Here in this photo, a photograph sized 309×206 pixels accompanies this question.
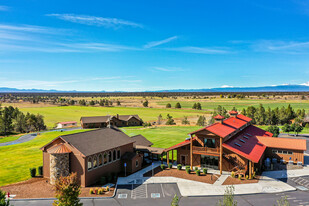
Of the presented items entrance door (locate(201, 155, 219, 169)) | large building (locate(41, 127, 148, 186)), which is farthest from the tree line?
entrance door (locate(201, 155, 219, 169))

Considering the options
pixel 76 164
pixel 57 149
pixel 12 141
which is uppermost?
pixel 57 149

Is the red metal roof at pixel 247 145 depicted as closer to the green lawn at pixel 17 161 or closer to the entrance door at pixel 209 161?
the entrance door at pixel 209 161

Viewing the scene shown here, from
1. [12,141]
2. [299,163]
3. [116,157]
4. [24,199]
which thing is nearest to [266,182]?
[299,163]

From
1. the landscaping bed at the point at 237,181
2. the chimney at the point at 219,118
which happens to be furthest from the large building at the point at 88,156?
the chimney at the point at 219,118

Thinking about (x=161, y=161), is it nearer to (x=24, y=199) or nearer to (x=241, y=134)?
(x=241, y=134)

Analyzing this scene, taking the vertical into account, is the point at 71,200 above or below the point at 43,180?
above

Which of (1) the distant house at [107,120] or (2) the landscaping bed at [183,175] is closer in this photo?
(2) the landscaping bed at [183,175]
